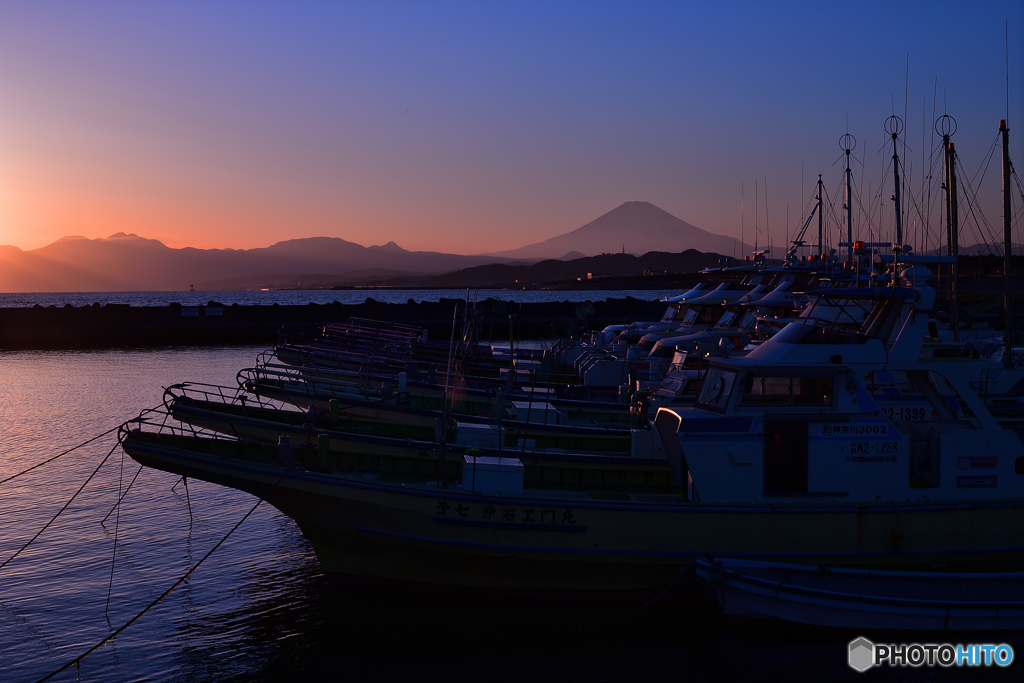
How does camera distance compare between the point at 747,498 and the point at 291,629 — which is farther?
the point at 291,629

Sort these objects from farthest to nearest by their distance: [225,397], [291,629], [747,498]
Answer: [225,397], [291,629], [747,498]

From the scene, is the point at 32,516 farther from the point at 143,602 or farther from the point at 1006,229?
the point at 1006,229

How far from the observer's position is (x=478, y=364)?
28.9 metres

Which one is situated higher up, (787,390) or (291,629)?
(787,390)

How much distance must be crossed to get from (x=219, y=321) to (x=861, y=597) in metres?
67.3

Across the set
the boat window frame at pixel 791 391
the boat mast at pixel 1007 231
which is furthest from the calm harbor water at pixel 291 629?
the boat mast at pixel 1007 231

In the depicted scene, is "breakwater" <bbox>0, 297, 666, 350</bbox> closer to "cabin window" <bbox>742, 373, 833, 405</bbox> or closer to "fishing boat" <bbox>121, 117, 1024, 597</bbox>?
"fishing boat" <bbox>121, 117, 1024, 597</bbox>

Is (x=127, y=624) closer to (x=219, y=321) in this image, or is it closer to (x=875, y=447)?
(x=875, y=447)

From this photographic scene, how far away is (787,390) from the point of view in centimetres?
1145

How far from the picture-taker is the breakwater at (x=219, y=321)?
2470 inches

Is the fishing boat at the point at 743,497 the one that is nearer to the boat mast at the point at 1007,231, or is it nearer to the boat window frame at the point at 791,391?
the boat window frame at the point at 791,391

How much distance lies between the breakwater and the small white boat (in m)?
46.6

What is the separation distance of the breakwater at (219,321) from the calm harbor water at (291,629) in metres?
42.9

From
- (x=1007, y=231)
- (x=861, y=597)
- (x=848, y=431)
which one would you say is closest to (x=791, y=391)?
(x=848, y=431)
